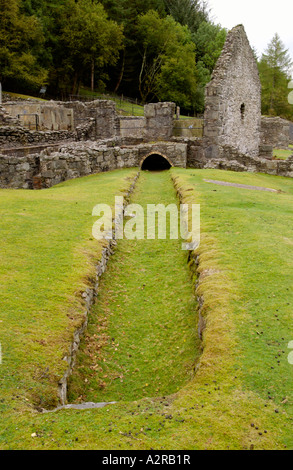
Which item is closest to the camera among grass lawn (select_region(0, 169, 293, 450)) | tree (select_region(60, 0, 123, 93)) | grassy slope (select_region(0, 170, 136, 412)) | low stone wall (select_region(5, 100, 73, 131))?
grass lawn (select_region(0, 169, 293, 450))

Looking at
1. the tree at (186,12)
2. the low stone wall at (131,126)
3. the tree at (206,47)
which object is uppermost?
the tree at (186,12)

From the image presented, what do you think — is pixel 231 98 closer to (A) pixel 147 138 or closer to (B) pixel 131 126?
(A) pixel 147 138

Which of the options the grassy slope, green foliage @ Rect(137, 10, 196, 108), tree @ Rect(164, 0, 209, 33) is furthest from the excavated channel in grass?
tree @ Rect(164, 0, 209, 33)

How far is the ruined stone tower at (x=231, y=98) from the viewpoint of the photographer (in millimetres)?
27328

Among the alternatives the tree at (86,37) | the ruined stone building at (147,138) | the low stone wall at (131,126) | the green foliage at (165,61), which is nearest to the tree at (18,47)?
the tree at (86,37)

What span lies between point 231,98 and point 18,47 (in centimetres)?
3321

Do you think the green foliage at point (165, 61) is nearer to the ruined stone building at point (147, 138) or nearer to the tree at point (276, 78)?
the tree at point (276, 78)

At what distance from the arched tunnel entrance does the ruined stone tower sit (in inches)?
125

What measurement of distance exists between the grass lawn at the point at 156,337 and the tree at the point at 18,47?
139ft

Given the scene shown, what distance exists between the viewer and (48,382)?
16.2 feet

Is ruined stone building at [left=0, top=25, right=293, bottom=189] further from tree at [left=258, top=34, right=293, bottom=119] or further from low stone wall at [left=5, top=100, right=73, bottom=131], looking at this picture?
tree at [left=258, top=34, right=293, bottom=119]

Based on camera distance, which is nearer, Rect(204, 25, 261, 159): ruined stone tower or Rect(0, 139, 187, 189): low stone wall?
Rect(0, 139, 187, 189): low stone wall

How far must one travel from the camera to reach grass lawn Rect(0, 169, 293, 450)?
13.3ft
